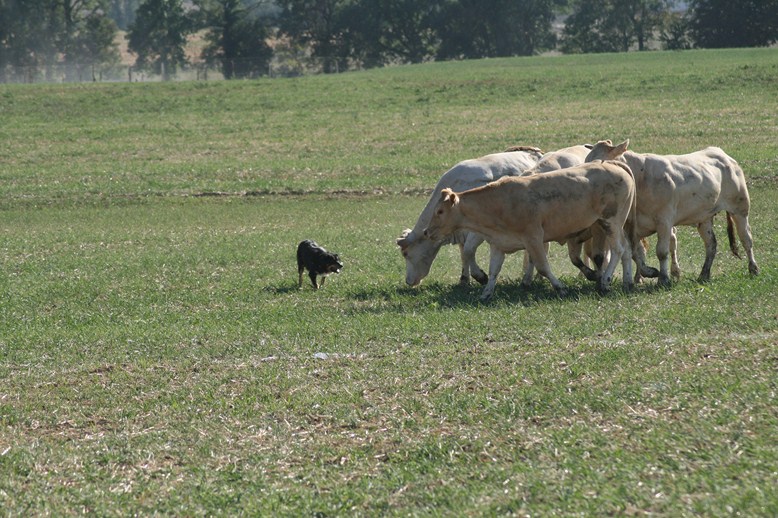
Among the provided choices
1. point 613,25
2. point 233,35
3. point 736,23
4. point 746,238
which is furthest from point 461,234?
point 613,25

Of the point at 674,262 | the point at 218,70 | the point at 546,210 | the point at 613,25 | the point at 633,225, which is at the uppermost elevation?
the point at 613,25

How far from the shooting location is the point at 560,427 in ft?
30.1

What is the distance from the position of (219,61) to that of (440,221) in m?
73.2

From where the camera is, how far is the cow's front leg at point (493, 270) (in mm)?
15281

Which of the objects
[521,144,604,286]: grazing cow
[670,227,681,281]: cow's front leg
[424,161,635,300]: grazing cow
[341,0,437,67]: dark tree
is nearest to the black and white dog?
[424,161,635,300]: grazing cow

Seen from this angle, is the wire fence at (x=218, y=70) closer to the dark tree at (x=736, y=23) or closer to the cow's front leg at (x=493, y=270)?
the dark tree at (x=736, y=23)

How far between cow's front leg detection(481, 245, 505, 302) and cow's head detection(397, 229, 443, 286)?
4.61ft

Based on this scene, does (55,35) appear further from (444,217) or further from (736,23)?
(444,217)

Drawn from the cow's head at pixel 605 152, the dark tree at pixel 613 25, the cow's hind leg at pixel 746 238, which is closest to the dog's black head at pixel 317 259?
the cow's head at pixel 605 152

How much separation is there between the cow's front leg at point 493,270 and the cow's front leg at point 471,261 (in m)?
0.90

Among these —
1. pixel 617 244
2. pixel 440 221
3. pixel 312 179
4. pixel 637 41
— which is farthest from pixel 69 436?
pixel 637 41

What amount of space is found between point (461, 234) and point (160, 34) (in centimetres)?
8347

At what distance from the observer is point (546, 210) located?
15.2 m

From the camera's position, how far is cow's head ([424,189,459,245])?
15461mm
